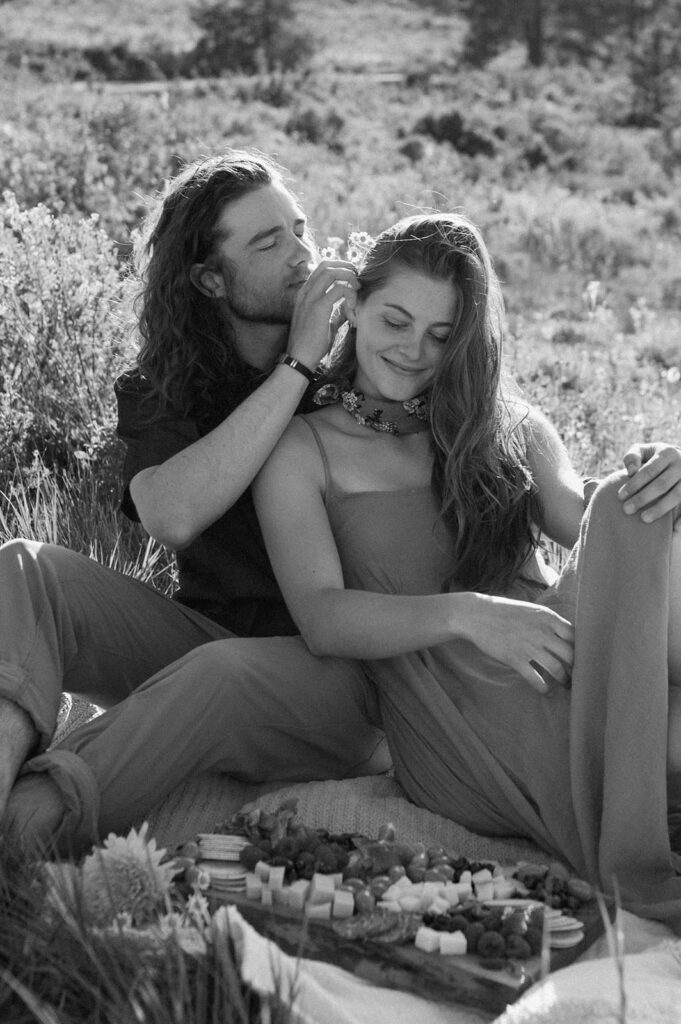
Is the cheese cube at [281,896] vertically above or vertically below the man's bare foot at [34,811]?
below

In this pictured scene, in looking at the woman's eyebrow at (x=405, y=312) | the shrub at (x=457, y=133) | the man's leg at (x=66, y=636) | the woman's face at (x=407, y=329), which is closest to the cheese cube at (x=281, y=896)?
the man's leg at (x=66, y=636)

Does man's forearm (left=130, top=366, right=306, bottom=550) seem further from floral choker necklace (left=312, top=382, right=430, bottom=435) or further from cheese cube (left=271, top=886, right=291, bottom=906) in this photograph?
cheese cube (left=271, top=886, right=291, bottom=906)

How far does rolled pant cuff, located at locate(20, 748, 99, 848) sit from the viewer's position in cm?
322

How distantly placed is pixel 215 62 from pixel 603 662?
2934 centimetres

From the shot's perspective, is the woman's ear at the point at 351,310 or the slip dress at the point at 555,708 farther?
the woman's ear at the point at 351,310

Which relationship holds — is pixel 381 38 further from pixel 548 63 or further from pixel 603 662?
pixel 603 662

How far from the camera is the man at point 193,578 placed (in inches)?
132

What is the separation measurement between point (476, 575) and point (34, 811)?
128 cm

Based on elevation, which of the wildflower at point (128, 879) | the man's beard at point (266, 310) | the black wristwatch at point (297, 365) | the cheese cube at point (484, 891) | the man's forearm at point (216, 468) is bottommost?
the cheese cube at point (484, 891)

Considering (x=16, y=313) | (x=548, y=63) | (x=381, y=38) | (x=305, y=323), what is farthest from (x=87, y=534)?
(x=381, y=38)

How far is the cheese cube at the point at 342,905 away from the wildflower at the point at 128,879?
1.08ft

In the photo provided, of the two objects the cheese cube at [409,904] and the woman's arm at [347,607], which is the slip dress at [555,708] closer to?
the woman's arm at [347,607]

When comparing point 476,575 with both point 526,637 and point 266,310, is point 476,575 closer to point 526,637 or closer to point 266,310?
point 526,637

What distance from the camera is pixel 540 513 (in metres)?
3.91
